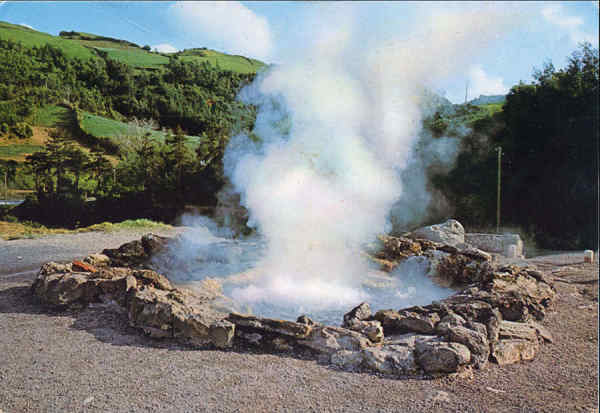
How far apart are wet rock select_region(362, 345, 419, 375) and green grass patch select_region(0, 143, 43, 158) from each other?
16.3m

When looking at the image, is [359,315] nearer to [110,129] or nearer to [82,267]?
[82,267]

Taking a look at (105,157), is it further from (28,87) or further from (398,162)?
(398,162)

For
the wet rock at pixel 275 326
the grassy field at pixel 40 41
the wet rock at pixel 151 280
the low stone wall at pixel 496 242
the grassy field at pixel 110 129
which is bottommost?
the low stone wall at pixel 496 242

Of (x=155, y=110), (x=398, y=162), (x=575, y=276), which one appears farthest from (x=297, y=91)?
(x=155, y=110)

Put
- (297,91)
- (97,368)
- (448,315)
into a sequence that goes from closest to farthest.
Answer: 1. (97,368)
2. (448,315)
3. (297,91)

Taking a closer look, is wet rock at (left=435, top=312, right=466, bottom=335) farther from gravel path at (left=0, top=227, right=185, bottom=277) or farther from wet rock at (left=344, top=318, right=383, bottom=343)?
gravel path at (left=0, top=227, right=185, bottom=277)

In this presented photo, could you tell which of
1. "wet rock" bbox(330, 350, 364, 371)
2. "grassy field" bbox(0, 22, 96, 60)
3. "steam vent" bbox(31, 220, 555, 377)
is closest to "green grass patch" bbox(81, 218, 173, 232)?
"grassy field" bbox(0, 22, 96, 60)

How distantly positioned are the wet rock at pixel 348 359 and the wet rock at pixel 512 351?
132 centimetres

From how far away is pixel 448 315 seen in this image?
489 centimetres

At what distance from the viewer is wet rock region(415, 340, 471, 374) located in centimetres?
A: 385

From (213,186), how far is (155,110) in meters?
3.77

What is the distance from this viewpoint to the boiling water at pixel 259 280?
19.9 feet

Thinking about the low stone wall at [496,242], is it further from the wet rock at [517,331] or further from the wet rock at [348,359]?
the wet rock at [348,359]

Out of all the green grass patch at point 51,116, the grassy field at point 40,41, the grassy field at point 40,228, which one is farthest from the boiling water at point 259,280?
the green grass patch at point 51,116
